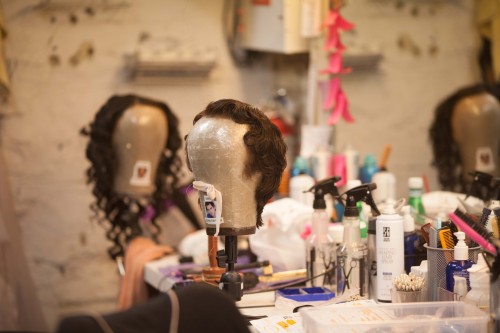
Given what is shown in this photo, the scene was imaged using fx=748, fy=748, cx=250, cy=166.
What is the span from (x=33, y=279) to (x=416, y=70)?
2203 mm

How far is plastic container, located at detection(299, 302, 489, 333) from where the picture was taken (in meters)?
1.55

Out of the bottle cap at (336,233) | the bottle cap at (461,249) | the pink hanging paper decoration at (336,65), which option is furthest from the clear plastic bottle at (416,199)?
the pink hanging paper decoration at (336,65)

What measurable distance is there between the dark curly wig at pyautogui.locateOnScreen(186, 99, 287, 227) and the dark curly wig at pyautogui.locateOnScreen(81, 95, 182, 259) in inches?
53.3

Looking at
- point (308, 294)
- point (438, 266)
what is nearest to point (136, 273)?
point (308, 294)

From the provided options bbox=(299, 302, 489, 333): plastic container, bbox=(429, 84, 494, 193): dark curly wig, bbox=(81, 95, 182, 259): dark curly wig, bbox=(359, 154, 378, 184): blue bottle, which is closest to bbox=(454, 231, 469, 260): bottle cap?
bbox=(299, 302, 489, 333): plastic container

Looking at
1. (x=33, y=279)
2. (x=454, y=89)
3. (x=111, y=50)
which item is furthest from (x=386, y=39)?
(x=33, y=279)

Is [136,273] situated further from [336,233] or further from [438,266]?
[438,266]

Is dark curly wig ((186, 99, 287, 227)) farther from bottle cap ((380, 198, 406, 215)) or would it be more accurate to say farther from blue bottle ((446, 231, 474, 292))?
blue bottle ((446, 231, 474, 292))

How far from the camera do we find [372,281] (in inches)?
82.4

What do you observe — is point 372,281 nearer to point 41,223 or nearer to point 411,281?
point 411,281

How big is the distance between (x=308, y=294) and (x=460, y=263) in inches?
18.8

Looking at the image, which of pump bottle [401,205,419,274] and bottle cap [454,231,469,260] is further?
pump bottle [401,205,419,274]

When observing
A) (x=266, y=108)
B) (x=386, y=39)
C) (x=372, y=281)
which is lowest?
(x=372, y=281)

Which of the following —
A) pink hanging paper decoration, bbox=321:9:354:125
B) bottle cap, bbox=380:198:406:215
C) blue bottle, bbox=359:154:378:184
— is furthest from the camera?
pink hanging paper decoration, bbox=321:9:354:125
